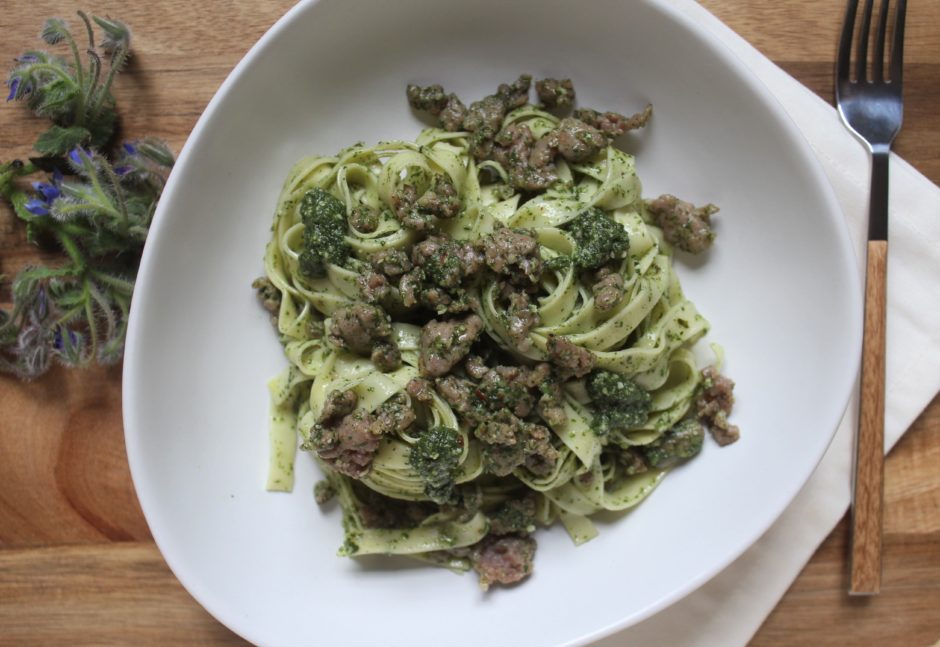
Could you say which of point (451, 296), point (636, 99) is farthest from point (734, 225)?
point (451, 296)

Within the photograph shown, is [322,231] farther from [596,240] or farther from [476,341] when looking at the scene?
[596,240]

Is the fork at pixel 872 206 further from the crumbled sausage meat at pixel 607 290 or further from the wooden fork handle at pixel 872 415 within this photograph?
the crumbled sausage meat at pixel 607 290

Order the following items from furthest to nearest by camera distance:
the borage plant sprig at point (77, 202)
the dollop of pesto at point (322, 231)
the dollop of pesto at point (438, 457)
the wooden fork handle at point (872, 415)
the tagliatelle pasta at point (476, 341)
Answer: the wooden fork handle at point (872, 415) → the borage plant sprig at point (77, 202) → the dollop of pesto at point (322, 231) → the tagliatelle pasta at point (476, 341) → the dollop of pesto at point (438, 457)

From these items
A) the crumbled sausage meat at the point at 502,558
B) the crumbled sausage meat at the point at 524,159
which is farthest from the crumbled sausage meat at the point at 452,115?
the crumbled sausage meat at the point at 502,558

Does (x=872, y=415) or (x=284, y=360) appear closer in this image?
(x=872, y=415)

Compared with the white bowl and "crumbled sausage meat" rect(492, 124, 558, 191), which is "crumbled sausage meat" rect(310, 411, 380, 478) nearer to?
the white bowl

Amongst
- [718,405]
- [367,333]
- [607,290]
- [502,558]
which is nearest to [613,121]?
[607,290]
